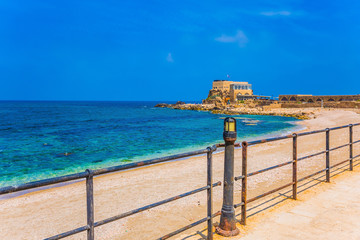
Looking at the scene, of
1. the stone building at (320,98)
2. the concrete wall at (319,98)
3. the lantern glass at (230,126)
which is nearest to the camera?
the lantern glass at (230,126)

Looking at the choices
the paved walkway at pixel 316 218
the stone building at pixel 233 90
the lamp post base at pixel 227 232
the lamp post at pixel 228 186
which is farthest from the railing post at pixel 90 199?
the stone building at pixel 233 90

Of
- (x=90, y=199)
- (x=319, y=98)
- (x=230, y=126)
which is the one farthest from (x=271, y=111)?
(x=90, y=199)

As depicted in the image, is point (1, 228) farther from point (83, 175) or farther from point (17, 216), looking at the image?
point (83, 175)

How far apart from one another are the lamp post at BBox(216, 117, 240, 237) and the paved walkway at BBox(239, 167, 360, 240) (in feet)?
0.73

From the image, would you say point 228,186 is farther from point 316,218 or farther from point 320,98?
point 320,98

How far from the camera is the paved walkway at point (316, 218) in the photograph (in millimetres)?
3855

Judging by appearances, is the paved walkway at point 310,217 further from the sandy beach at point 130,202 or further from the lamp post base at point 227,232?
the sandy beach at point 130,202

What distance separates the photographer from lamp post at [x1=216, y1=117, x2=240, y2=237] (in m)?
3.65

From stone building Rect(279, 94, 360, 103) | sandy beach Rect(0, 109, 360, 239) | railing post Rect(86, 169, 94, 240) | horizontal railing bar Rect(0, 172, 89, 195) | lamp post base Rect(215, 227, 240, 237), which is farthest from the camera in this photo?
stone building Rect(279, 94, 360, 103)

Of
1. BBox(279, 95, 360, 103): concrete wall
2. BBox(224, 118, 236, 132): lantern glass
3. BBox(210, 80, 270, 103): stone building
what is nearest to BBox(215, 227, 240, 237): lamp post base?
BBox(224, 118, 236, 132): lantern glass

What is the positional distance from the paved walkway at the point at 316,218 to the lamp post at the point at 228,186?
222mm

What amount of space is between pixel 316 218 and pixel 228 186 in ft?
5.94

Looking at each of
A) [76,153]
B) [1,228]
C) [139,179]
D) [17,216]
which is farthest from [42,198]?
[76,153]

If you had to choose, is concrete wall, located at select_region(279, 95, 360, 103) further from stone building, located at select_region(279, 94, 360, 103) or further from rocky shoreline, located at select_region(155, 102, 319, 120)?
rocky shoreline, located at select_region(155, 102, 319, 120)
